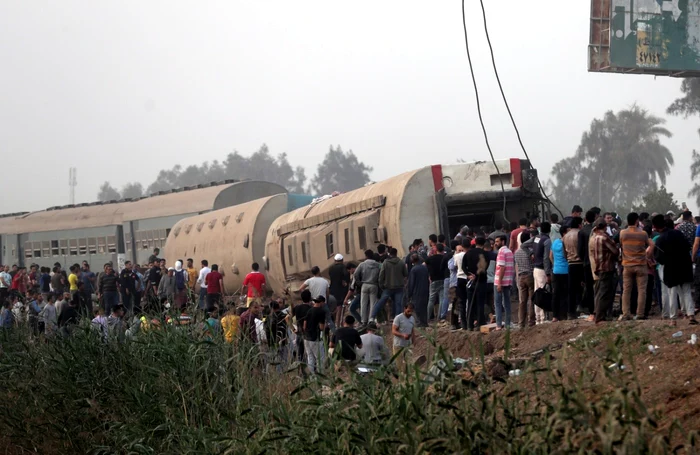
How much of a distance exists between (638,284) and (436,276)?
4752 mm

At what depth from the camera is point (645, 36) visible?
27.7 meters

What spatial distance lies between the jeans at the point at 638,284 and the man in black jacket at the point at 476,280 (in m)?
2.75

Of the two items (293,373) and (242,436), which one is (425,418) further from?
(293,373)

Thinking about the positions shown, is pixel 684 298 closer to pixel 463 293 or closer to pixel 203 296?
pixel 463 293

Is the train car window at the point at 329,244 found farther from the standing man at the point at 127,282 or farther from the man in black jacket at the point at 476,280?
the man in black jacket at the point at 476,280

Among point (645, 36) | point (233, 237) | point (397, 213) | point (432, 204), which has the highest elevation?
point (645, 36)

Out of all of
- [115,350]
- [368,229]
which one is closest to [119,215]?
[368,229]

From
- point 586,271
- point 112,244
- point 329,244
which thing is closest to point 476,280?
point 586,271

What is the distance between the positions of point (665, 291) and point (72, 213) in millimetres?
33682

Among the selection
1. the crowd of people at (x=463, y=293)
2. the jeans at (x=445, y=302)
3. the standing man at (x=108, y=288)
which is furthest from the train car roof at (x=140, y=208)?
the jeans at (x=445, y=302)

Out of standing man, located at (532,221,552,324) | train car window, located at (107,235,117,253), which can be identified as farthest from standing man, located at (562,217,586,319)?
train car window, located at (107,235,117,253)

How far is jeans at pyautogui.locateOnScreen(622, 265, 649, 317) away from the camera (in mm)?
12094

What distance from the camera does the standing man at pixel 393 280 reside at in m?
16.9

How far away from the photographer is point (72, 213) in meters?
42.7
